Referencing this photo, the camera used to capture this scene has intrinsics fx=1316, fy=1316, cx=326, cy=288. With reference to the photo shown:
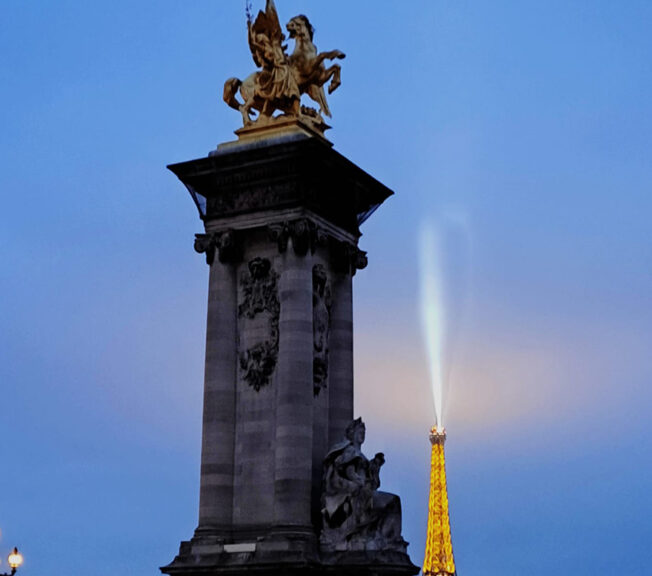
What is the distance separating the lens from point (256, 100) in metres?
32.7

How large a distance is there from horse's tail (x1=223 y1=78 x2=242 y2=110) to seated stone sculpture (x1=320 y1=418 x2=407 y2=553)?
364 inches

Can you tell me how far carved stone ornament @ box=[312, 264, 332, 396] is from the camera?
102 ft

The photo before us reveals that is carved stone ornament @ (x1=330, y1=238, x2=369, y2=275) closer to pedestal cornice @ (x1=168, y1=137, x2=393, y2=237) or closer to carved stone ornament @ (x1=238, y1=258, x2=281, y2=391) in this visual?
pedestal cornice @ (x1=168, y1=137, x2=393, y2=237)

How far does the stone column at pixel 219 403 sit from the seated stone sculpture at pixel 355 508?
8.21 feet

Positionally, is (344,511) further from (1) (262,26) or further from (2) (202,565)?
(1) (262,26)

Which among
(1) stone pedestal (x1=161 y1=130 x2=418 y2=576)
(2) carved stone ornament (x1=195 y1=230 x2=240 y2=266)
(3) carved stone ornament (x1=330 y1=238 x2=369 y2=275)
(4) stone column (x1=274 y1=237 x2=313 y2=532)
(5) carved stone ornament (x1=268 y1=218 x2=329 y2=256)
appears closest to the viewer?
(4) stone column (x1=274 y1=237 x2=313 y2=532)

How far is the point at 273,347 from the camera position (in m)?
30.6

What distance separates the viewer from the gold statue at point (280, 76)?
3241cm

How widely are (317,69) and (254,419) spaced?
9.01 metres

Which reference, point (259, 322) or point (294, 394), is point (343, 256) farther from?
point (294, 394)

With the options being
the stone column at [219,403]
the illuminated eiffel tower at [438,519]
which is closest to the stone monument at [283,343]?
the stone column at [219,403]

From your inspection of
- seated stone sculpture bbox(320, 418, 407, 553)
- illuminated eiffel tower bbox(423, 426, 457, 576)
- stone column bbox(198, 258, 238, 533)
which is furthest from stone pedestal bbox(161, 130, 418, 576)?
illuminated eiffel tower bbox(423, 426, 457, 576)

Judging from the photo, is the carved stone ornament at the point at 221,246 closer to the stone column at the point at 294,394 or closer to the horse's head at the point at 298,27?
the stone column at the point at 294,394

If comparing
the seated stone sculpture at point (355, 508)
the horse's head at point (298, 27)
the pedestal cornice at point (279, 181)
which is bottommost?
the seated stone sculpture at point (355, 508)
